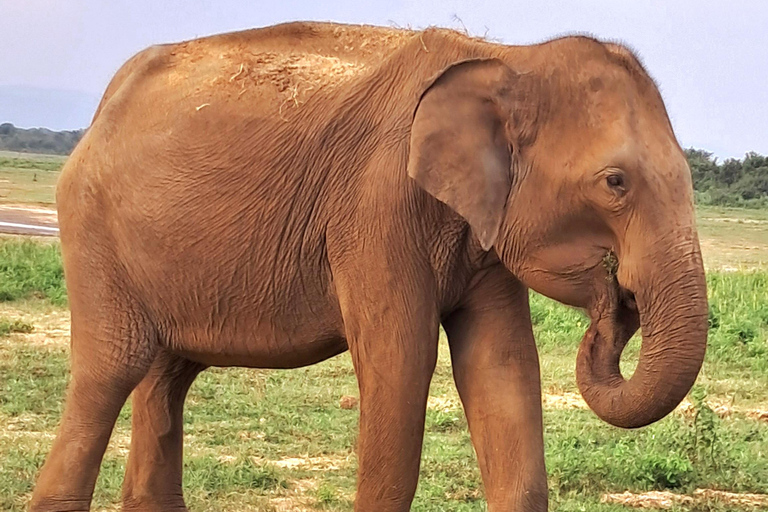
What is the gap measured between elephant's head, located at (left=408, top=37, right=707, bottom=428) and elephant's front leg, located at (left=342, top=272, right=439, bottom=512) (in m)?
0.35

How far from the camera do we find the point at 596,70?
3787mm

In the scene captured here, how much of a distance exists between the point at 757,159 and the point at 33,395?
35.6 metres

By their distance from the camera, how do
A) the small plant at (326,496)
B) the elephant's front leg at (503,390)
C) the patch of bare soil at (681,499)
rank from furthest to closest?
1. the patch of bare soil at (681,499)
2. the small plant at (326,496)
3. the elephant's front leg at (503,390)

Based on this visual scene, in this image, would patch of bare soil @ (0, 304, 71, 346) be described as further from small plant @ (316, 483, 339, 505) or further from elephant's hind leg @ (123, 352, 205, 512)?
elephant's hind leg @ (123, 352, 205, 512)

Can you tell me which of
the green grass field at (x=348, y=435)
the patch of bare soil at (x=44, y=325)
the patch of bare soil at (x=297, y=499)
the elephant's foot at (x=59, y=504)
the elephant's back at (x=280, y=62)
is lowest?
the patch of bare soil at (x=297, y=499)

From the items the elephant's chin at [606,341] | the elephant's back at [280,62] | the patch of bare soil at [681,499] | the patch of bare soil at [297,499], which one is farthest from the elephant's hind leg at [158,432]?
Result: the patch of bare soil at [681,499]

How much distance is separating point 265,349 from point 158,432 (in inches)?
36.0

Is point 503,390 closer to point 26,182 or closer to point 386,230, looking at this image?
point 386,230

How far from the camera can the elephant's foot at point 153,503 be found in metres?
5.07

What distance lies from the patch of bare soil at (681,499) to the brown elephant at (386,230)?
1.96 meters

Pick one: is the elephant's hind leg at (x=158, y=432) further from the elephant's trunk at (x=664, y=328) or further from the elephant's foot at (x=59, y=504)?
the elephant's trunk at (x=664, y=328)

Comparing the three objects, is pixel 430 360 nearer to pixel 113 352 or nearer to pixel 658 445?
pixel 113 352

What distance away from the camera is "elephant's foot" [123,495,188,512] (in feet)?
16.6

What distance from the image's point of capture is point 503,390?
13.7 feet
